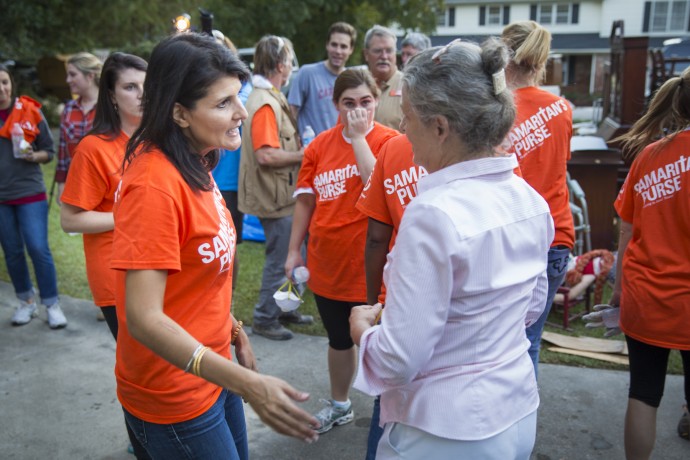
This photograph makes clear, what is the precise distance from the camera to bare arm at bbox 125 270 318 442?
1.58m

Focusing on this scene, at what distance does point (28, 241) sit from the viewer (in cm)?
512

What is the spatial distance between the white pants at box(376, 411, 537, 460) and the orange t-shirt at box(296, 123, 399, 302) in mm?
1662

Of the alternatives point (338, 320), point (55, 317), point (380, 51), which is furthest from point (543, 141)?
point (55, 317)

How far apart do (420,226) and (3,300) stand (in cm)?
554

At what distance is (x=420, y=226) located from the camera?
1525 millimetres

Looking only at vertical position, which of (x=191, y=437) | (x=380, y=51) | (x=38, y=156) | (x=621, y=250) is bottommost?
(x=191, y=437)

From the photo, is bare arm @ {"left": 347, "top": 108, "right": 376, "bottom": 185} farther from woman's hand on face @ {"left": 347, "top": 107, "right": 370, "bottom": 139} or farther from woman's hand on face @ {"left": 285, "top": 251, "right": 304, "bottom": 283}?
woman's hand on face @ {"left": 285, "top": 251, "right": 304, "bottom": 283}

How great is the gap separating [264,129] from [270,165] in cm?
28

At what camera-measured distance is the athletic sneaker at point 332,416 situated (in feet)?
12.2

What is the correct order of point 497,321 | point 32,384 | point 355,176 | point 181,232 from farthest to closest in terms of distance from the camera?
point 32,384 → point 355,176 → point 181,232 → point 497,321

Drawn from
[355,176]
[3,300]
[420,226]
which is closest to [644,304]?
[355,176]

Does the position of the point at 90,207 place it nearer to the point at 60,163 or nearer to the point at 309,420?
the point at 309,420

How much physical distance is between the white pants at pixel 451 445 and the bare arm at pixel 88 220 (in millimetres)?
1705

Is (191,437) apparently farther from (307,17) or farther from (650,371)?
(307,17)
